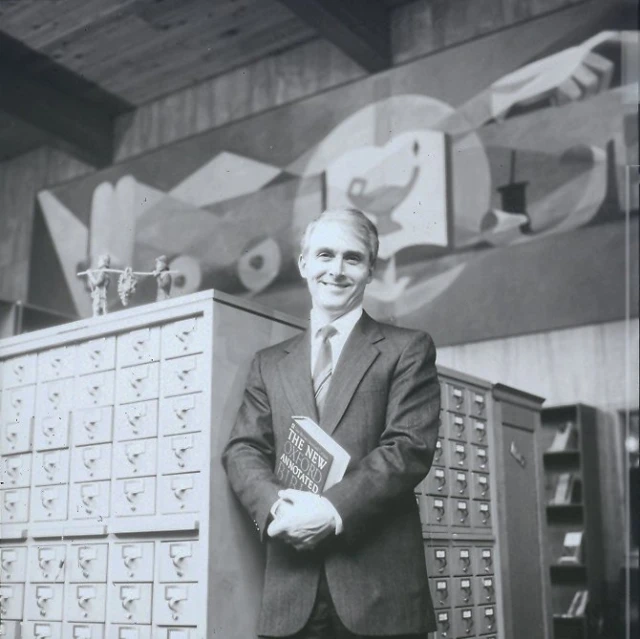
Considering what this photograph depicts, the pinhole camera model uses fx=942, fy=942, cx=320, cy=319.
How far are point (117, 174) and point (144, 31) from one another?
5.51 ft

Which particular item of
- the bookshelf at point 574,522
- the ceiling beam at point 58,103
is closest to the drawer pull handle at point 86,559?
the bookshelf at point 574,522

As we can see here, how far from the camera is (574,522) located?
6742 mm

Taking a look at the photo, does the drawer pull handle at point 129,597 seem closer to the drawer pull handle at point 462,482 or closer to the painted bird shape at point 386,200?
the drawer pull handle at point 462,482

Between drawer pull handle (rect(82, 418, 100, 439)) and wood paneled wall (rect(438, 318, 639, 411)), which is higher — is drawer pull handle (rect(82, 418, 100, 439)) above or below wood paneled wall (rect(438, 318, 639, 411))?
below

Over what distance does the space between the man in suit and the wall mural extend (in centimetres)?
402

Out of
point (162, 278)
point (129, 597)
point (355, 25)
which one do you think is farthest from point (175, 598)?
point (355, 25)

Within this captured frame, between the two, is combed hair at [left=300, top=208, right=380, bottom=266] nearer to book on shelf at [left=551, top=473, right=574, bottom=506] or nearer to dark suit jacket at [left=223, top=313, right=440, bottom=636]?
dark suit jacket at [left=223, top=313, right=440, bottom=636]

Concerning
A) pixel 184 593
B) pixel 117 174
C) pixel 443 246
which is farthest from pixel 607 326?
pixel 117 174

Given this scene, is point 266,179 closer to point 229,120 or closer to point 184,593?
point 229,120

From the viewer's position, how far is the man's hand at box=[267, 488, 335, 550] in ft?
7.82

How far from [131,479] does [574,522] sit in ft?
14.6

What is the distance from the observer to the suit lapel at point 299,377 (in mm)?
2654

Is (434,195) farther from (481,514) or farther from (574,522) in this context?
(481,514)

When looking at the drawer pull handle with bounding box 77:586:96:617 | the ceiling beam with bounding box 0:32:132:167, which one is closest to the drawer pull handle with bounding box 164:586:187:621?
the drawer pull handle with bounding box 77:586:96:617
